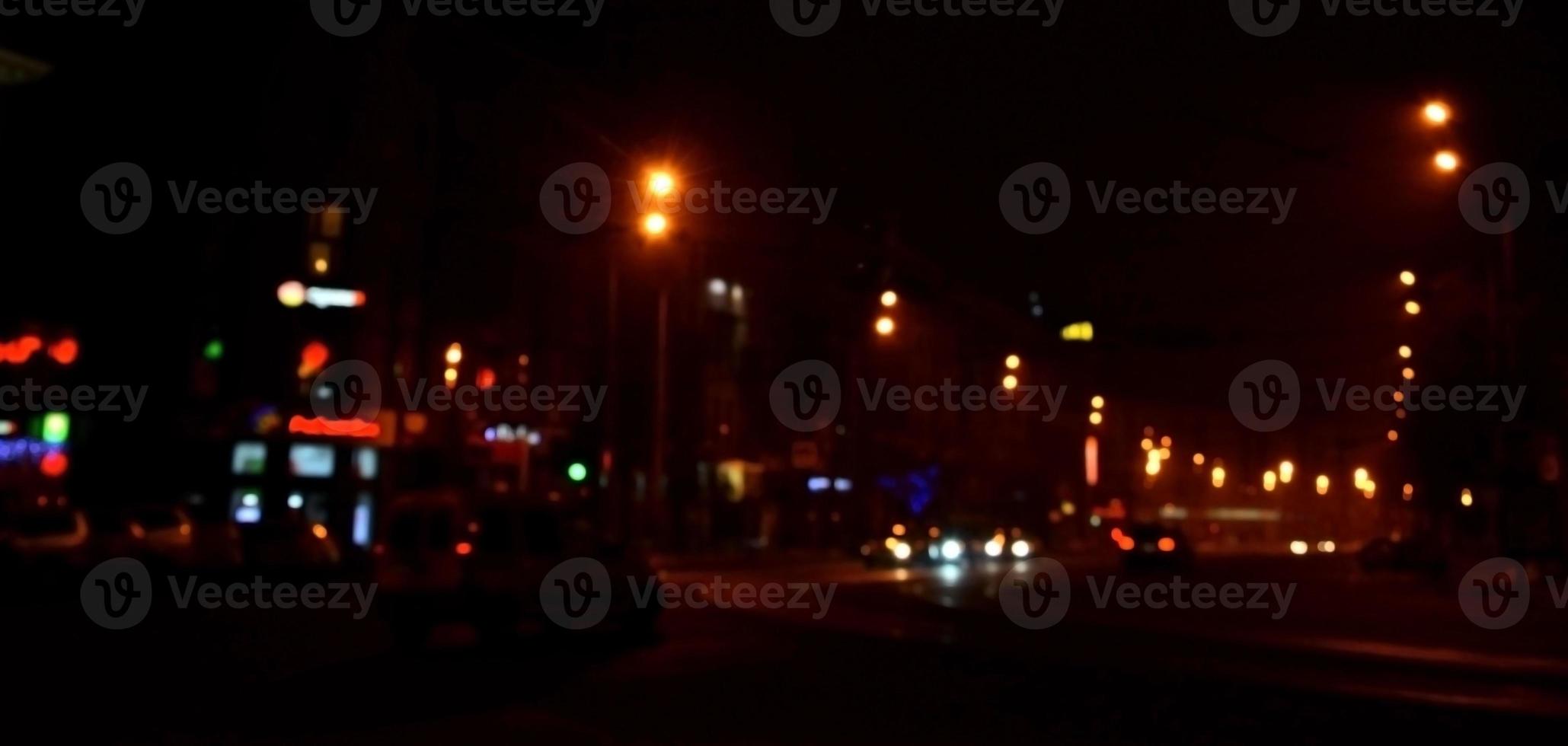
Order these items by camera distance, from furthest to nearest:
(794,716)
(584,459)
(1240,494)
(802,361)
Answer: (1240,494) < (802,361) < (584,459) < (794,716)

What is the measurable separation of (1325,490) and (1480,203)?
4407 inches

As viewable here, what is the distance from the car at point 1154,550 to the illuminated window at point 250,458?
25.8 meters

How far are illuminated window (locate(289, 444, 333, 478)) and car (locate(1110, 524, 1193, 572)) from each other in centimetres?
2422

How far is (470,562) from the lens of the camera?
57.9ft

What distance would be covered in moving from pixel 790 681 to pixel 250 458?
3268 cm

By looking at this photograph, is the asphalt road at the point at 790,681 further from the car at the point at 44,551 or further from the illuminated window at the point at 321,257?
the illuminated window at the point at 321,257

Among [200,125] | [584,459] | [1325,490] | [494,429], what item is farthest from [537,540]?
[1325,490]

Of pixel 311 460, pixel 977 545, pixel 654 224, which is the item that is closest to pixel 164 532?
pixel 654 224

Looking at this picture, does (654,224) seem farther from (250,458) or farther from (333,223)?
(250,458)

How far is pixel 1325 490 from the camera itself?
13175 centimetres

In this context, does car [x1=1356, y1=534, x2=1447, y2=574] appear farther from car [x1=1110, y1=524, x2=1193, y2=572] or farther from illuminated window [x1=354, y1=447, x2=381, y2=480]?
illuminated window [x1=354, y1=447, x2=381, y2=480]

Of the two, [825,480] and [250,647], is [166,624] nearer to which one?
[250,647]

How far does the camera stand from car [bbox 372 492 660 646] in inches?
694

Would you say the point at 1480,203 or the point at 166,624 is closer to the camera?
the point at 166,624
